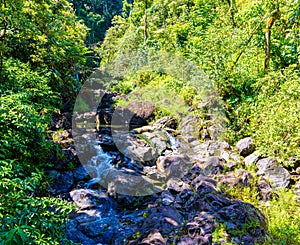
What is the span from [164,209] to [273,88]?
4487 mm

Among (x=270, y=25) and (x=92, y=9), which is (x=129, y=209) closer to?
(x=270, y=25)

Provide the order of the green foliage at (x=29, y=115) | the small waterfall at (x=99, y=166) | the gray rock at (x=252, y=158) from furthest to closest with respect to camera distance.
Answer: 1. the small waterfall at (x=99, y=166)
2. the gray rock at (x=252, y=158)
3. the green foliage at (x=29, y=115)

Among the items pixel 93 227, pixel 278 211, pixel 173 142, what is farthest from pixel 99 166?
pixel 278 211

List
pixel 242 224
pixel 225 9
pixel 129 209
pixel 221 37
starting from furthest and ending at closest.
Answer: pixel 225 9
pixel 221 37
pixel 129 209
pixel 242 224

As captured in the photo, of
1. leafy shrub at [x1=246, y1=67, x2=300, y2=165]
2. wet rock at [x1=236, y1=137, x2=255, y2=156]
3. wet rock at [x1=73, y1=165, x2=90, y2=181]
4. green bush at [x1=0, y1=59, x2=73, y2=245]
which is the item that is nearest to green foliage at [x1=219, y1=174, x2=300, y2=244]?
leafy shrub at [x1=246, y1=67, x2=300, y2=165]

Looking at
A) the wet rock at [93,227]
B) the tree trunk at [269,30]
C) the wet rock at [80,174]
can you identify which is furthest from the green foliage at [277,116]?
the wet rock at [80,174]

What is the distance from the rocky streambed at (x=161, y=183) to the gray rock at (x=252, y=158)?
0.09 ft

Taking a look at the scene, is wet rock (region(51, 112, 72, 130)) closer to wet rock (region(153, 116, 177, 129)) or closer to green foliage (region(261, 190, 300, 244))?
wet rock (region(153, 116, 177, 129))

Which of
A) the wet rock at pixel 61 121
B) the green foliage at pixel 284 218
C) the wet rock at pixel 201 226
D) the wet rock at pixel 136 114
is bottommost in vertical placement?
the green foliage at pixel 284 218

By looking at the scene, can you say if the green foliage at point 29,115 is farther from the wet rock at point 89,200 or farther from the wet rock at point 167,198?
the wet rock at point 167,198

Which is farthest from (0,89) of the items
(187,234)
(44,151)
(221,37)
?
(221,37)

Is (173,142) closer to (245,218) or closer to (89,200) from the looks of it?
(89,200)

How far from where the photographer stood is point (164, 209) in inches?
180

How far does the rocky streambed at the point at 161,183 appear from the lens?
3.97 m
